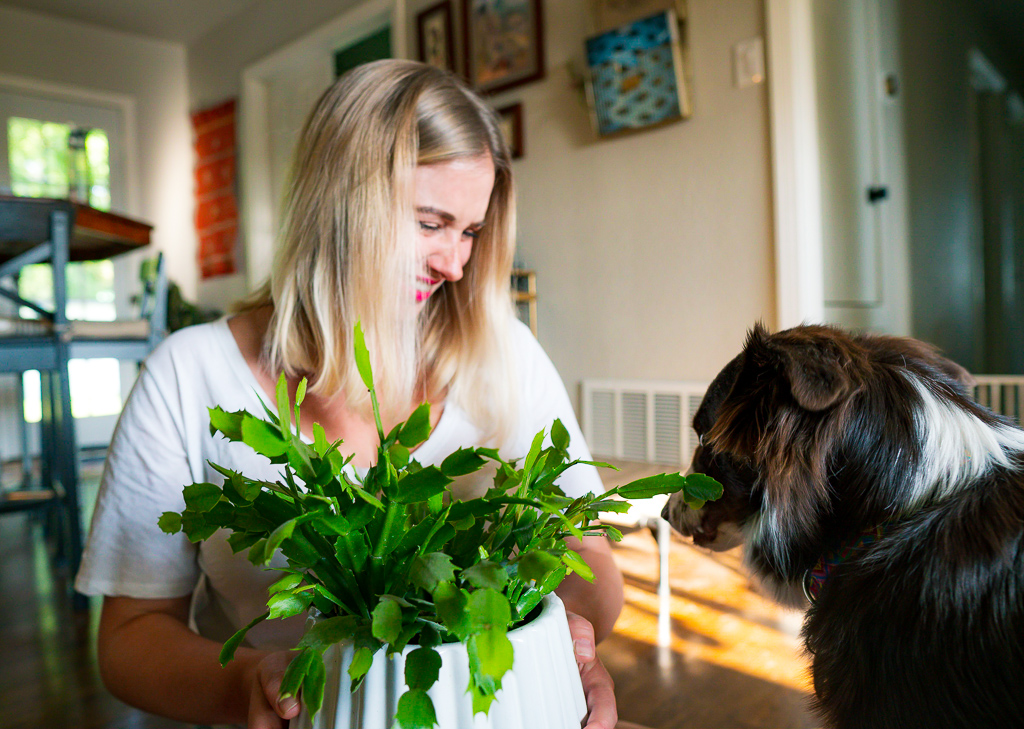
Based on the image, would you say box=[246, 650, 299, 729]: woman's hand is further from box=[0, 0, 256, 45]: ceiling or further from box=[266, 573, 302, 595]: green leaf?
box=[0, 0, 256, 45]: ceiling

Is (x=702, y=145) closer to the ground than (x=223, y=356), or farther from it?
farther from it

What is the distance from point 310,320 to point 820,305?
214 centimetres

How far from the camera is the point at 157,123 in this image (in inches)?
223

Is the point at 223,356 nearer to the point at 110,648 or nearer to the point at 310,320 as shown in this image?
the point at 310,320

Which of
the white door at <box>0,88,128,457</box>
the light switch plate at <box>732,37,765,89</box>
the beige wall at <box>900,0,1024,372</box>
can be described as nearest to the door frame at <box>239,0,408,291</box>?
the white door at <box>0,88,128,457</box>

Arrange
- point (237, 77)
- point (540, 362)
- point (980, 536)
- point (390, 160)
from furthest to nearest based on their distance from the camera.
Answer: point (237, 77) → point (540, 362) → point (390, 160) → point (980, 536)

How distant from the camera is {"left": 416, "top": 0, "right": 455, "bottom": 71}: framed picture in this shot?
3.56 meters

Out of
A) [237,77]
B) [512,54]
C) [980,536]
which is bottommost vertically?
[980,536]

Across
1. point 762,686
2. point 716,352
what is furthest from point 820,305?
point 762,686

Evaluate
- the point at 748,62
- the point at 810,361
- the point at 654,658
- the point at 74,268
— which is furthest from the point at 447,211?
the point at 74,268

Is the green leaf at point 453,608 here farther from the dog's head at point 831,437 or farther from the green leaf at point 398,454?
the dog's head at point 831,437

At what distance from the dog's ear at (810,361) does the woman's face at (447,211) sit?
426mm

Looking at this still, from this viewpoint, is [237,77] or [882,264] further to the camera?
[237,77]

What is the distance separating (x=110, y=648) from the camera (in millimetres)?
737
